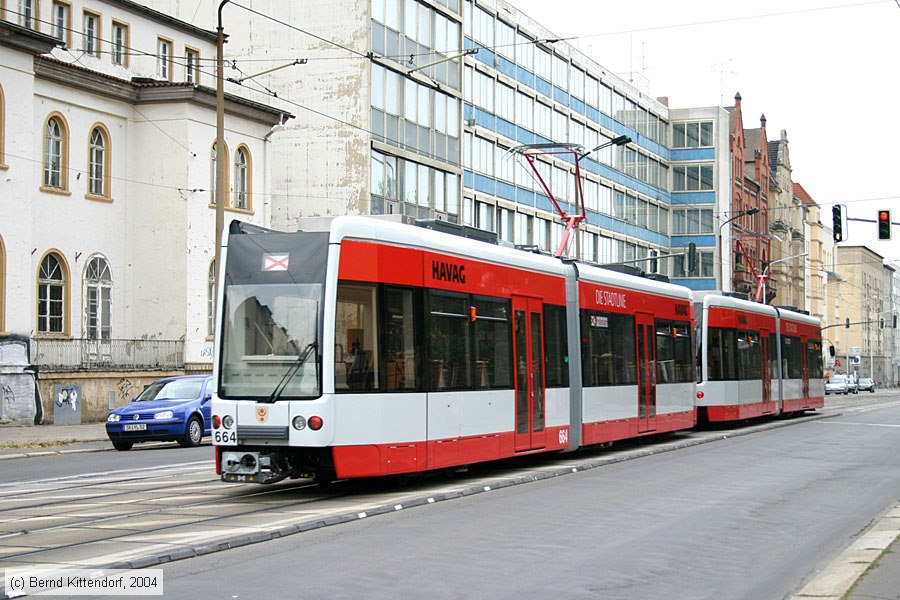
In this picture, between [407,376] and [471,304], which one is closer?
[407,376]

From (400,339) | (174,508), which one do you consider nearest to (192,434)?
(400,339)

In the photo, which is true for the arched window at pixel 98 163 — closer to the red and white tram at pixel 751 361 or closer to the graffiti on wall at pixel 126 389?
the graffiti on wall at pixel 126 389

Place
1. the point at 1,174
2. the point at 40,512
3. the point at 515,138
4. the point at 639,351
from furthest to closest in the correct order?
the point at 515,138
the point at 1,174
the point at 639,351
the point at 40,512

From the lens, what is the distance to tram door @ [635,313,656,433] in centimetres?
2403

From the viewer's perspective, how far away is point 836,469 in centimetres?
1962

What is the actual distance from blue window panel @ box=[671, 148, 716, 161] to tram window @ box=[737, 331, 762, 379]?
5485 cm

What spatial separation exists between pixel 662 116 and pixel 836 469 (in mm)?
68587

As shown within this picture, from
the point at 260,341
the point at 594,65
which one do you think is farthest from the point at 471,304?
the point at 594,65

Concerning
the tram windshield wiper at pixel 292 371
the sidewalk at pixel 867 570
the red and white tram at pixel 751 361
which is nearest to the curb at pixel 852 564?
the sidewalk at pixel 867 570

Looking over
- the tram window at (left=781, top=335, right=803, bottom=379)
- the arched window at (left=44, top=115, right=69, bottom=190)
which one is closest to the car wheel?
the arched window at (left=44, top=115, right=69, bottom=190)

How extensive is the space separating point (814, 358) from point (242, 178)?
66.7 ft

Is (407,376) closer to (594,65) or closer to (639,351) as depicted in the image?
(639,351)

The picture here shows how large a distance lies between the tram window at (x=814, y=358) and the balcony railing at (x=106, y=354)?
20246 millimetres

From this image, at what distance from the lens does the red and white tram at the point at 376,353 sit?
13844 millimetres
